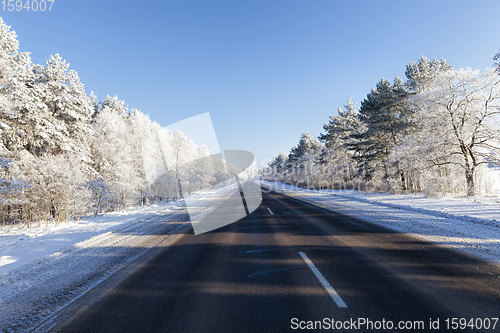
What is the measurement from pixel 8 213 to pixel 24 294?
16632 mm

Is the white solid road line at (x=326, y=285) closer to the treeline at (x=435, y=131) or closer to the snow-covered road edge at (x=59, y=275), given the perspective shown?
the snow-covered road edge at (x=59, y=275)

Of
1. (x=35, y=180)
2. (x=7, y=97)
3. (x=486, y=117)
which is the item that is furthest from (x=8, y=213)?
(x=486, y=117)

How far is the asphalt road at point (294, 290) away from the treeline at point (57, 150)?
1210 centimetres

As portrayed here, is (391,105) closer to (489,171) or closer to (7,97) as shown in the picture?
(489,171)

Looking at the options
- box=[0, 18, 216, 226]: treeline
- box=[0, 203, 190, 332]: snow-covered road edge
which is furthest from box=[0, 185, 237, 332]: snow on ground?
box=[0, 18, 216, 226]: treeline

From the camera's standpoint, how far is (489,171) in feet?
63.5

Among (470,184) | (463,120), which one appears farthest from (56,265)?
(463,120)

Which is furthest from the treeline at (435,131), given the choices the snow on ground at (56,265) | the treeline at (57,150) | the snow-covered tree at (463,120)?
the treeline at (57,150)

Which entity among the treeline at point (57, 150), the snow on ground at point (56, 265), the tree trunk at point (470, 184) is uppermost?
the treeline at point (57, 150)

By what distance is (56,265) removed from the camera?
520 centimetres

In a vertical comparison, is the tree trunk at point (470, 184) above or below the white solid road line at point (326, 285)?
above

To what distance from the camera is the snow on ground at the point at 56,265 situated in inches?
132

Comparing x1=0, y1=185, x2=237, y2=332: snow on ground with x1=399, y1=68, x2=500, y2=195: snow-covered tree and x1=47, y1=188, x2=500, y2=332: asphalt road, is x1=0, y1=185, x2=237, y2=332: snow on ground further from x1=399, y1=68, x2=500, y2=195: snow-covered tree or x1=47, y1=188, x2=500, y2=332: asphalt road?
x1=399, y1=68, x2=500, y2=195: snow-covered tree

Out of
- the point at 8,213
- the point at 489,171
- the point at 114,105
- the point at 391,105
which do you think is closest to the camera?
the point at 8,213
